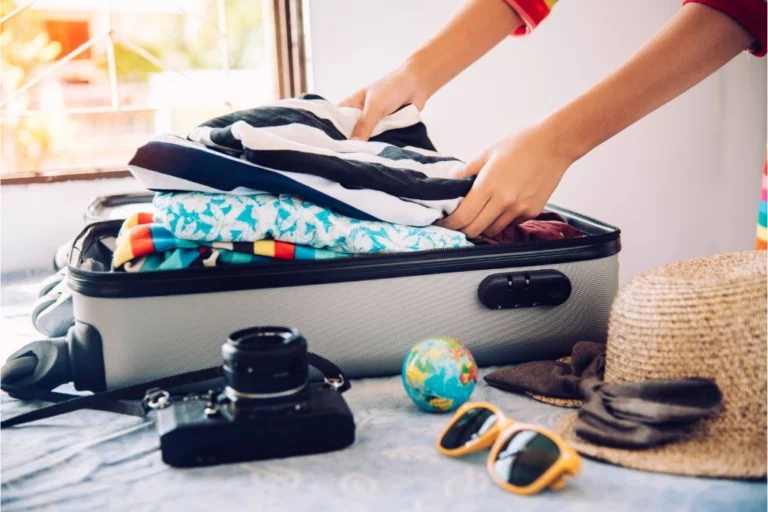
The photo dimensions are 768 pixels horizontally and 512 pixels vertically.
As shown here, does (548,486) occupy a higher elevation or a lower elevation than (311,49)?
lower

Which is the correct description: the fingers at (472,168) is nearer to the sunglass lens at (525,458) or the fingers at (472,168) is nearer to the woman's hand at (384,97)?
the woman's hand at (384,97)

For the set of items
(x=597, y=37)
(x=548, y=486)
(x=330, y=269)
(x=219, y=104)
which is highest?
(x=597, y=37)

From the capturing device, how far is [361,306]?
2.90 feet

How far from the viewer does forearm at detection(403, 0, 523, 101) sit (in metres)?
1.31

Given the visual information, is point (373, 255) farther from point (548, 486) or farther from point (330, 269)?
point (548, 486)

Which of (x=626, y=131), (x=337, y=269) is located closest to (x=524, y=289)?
(x=337, y=269)

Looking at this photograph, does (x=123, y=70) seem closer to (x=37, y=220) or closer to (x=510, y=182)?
(x=37, y=220)

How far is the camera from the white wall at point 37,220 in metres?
1.79

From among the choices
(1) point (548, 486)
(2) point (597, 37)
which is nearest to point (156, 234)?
(1) point (548, 486)

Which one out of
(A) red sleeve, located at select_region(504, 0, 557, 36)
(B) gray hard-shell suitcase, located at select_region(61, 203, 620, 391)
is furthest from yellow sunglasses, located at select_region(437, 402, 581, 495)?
(A) red sleeve, located at select_region(504, 0, 557, 36)

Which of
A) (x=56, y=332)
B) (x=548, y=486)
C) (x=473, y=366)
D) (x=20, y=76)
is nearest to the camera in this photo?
(x=548, y=486)

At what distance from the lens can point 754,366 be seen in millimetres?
671

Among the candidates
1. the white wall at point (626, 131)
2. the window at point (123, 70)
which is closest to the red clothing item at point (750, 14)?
the white wall at point (626, 131)

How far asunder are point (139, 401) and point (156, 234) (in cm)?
20
